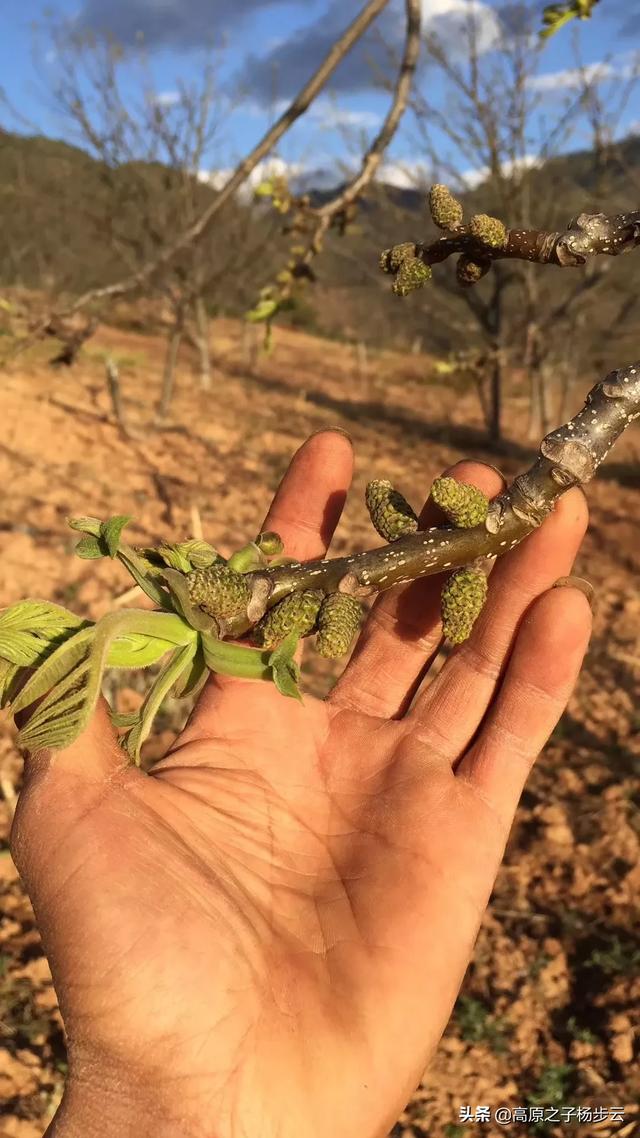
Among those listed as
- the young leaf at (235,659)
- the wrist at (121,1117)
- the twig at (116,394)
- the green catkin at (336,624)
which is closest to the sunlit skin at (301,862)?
the wrist at (121,1117)

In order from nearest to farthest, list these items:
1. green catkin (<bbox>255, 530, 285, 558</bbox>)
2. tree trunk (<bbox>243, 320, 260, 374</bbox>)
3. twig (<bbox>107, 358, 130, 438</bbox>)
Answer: green catkin (<bbox>255, 530, 285, 558</bbox>)
twig (<bbox>107, 358, 130, 438</bbox>)
tree trunk (<bbox>243, 320, 260, 374</bbox>)

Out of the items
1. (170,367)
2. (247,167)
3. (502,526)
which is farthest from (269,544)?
(170,367)

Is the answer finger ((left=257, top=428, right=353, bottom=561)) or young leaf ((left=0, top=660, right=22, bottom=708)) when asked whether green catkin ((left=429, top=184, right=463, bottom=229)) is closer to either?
finger ((left=257, top=428, right=353, bottom=561))

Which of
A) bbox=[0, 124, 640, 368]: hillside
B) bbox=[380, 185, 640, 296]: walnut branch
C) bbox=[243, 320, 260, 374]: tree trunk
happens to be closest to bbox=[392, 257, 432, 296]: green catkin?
bbox=[380, 185, 640, 296]: walnut branch

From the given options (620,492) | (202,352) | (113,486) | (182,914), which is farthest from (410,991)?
(202,352)

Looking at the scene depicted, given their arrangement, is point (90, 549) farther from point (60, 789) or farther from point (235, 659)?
point (60, 789)

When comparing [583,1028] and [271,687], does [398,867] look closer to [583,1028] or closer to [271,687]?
[271,687]
